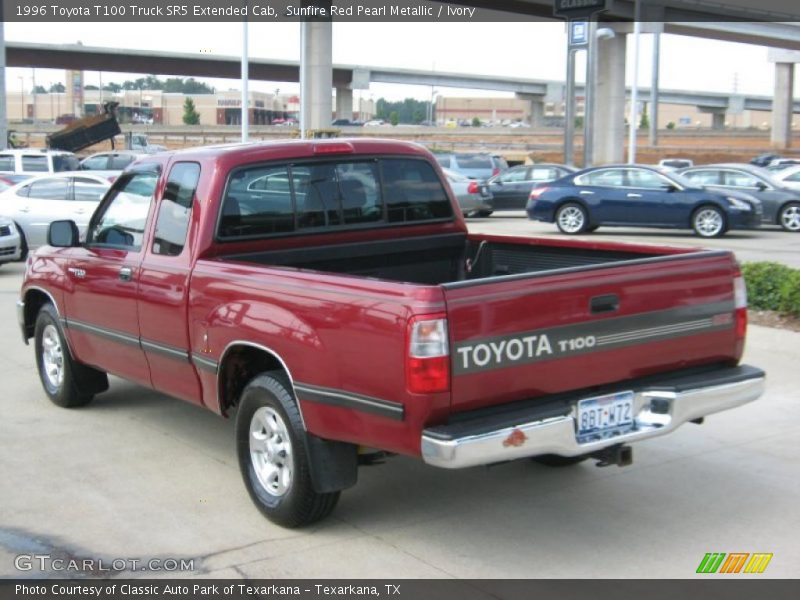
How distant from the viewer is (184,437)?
737cm

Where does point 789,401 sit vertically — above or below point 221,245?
below

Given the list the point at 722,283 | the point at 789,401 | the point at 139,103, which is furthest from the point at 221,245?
Result: the point at 139,103

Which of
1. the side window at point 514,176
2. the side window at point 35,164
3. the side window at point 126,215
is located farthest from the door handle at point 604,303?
the side window at point 35,164

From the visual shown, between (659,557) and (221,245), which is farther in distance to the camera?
(221,245)

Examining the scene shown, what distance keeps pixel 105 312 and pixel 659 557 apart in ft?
13.3

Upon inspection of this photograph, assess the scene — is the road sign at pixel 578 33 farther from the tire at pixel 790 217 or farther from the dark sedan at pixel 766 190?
the tire at pixel 790 217

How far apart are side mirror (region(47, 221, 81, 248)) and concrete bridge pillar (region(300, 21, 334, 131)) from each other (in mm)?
37816

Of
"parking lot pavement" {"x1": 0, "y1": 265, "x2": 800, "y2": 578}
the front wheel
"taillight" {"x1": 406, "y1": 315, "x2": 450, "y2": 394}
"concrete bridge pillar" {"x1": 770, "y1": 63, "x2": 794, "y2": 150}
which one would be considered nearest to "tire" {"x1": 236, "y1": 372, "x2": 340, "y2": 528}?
"parking lot pavement" {"x1": 0, "y1": 265, "x2": 800, "y2": 578}

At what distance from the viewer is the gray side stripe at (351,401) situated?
15.2 ft

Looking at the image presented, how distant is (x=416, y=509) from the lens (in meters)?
5.85

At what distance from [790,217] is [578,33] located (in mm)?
15420

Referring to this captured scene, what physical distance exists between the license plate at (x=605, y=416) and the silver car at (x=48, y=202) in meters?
14.7

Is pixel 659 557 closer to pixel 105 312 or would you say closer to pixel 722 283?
pixel 722 283

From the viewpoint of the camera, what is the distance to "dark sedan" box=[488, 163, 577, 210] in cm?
2809
